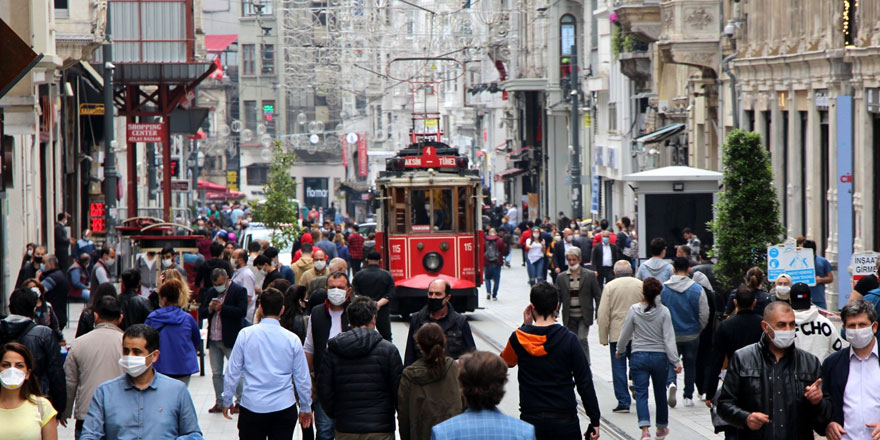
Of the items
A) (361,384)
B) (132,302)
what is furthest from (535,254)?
(361,384)

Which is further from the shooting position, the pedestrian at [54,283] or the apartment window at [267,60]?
the apartment window at [267,60]

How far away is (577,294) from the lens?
16.2 meters

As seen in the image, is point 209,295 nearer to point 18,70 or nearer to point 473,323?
point 18,70

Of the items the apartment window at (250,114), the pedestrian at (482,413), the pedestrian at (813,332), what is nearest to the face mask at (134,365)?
the pedestrian at (482,413)

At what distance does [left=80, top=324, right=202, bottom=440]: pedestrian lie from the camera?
773 cm

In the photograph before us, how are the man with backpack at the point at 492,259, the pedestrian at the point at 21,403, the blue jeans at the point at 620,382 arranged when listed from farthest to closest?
1. the man with backpack at the point at 492,259
2. the blue jeans at the point at 620,382
3. the pedestrian at the point at 21,403

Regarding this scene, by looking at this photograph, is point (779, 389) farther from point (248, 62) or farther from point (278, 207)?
point (248, 62)

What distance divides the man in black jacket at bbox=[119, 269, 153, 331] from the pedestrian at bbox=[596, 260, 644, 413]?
449 centimetres

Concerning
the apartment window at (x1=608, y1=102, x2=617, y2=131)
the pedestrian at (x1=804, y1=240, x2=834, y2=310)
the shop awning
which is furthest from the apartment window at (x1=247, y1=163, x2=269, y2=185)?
the pedestrian at (x1=804, y1=240, x2=834, y2=310)

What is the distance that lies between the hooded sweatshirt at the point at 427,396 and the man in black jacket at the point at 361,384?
38cm

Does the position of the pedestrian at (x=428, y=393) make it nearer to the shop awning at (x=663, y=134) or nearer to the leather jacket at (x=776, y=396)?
the leather jacket at (x=776, y=396)

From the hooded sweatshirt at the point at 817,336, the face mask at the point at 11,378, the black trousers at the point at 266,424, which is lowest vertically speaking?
the black trousers at the point at 266,424

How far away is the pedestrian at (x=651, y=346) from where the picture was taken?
13055 mm

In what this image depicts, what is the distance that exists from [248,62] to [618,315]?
8051cm
